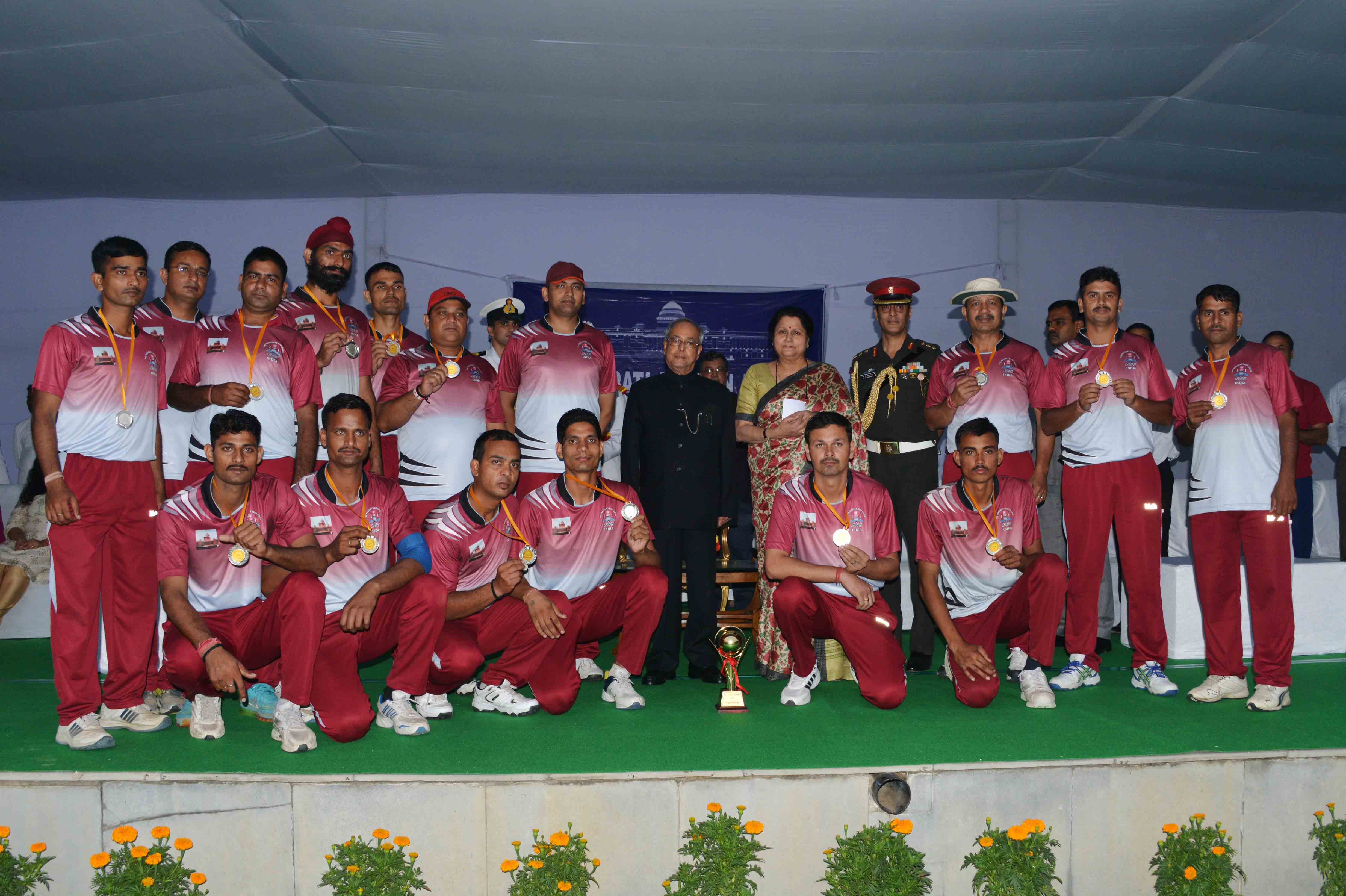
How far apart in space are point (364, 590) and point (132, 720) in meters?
0.98

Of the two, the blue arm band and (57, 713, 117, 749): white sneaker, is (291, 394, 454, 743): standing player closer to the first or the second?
the blue arm band

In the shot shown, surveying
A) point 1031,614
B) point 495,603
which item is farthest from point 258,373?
point 1031,614

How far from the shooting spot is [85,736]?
332 cm

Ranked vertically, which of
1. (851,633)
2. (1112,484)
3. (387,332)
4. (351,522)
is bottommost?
(851,633)

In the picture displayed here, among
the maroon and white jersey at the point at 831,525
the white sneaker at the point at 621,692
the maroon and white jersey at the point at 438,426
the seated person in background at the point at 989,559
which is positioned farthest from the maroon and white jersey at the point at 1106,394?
the maroon and white jersey at the point at 438,426

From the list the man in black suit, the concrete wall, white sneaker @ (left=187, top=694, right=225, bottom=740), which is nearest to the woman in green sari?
the man in black suit

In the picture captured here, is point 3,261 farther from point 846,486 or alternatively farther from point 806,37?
point 846,486

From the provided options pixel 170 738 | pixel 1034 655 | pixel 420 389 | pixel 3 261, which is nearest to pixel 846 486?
pixel 1034 655

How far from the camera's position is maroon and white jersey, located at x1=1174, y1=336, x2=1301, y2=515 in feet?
13.2

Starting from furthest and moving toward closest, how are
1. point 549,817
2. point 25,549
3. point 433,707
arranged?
1. point 25,549
2. point 433,707
3. point 549,817

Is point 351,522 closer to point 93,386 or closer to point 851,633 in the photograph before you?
point 93,386

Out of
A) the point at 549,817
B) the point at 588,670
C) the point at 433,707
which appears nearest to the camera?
the point at 549,817

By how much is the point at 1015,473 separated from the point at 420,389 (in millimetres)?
2669

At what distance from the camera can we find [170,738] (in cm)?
343
